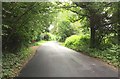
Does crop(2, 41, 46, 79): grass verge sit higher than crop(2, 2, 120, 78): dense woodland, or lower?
lower

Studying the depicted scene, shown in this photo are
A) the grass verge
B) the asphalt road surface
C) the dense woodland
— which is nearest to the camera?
the grass verge

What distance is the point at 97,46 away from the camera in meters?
21.8

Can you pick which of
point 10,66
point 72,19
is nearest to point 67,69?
point 10,66

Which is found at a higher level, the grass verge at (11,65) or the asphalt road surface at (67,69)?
the grass verge at (11,65)

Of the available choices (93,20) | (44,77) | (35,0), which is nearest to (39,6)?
(35,0)

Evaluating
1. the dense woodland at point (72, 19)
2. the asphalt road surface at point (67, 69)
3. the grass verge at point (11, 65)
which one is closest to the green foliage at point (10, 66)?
Result: the grass verge at point (11, 65)

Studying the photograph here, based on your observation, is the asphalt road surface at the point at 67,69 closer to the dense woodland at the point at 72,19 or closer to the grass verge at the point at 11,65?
the grass verge at the point at 11,65

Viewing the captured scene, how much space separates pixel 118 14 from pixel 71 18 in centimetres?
1016

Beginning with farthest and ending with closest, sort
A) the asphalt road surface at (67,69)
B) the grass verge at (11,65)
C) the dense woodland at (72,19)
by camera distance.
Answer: the dense woodland at (72,19), the asphalt road surface at (67,69), the grass verge at (11,65)

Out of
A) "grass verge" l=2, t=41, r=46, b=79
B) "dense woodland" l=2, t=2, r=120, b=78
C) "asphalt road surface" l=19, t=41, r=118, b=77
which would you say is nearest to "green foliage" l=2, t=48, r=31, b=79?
"grass verge" l=2, t=41, r=46, b=79

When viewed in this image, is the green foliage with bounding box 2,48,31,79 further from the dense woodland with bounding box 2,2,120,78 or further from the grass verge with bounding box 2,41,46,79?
the dense woodland with bounding box 2,2,120,78

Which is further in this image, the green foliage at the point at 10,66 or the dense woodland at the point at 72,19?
the dense woodland at the point at 72,19

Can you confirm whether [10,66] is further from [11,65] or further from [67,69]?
[67,69]

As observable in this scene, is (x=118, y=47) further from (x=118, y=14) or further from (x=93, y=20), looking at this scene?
(x=93, y=20)
